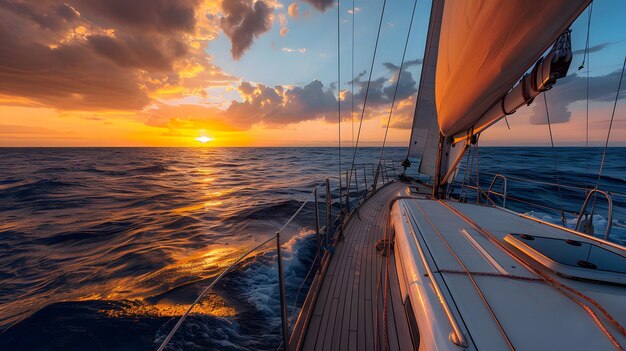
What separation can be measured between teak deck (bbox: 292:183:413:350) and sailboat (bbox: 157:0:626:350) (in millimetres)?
13

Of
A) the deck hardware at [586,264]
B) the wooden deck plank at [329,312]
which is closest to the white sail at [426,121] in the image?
the wooden deck plank at [329,312]

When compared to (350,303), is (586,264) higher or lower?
higher

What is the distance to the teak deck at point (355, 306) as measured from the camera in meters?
2.42

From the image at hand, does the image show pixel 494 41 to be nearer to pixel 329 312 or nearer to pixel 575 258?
pixel 575 258

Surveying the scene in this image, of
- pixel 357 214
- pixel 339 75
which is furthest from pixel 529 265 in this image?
pixel 357 214

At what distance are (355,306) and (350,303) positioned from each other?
0.07m

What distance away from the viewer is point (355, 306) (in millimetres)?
2916

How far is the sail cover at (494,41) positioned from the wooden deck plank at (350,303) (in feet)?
7.56

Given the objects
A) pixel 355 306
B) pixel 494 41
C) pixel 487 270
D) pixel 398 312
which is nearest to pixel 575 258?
pixel 487 270

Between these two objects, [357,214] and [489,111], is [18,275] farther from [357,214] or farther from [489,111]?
[489,111]

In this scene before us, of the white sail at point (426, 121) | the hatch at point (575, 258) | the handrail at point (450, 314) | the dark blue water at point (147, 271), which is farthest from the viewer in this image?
the white sail at point (426, 121)

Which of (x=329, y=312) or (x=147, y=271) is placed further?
(x=147, y=271)

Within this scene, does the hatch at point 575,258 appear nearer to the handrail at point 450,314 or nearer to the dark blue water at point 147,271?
the handrail at point 450,314

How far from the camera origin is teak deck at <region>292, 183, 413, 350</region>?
7.94 feet
